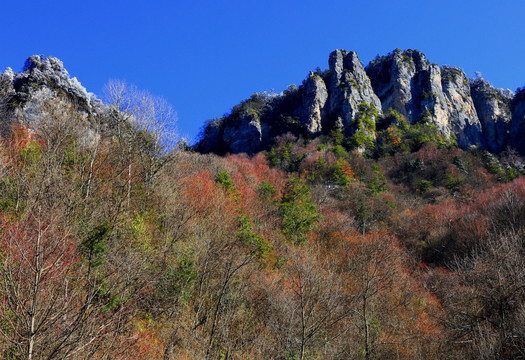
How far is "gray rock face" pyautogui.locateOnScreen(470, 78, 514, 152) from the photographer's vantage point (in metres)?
59.0

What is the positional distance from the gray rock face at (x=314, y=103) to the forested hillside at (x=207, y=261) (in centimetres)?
2429

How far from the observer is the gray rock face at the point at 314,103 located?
2187 inches

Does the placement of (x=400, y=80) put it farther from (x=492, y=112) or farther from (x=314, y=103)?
(x=492, y=112)

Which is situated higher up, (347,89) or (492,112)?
(347,89)

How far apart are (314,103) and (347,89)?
6.48m

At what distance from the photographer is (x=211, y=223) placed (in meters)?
15.1

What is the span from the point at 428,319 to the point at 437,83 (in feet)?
186

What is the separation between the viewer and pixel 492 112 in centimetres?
6103

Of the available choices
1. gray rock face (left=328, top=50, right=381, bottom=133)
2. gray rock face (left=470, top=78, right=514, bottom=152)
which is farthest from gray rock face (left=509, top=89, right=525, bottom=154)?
gray rock face (left=328, top=50, right=381, bottom=133)

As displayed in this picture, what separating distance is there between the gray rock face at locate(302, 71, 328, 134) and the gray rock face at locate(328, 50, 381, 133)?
156cm

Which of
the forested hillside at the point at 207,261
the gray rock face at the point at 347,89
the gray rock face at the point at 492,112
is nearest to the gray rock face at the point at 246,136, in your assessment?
the gray rock face at the point at 347,89

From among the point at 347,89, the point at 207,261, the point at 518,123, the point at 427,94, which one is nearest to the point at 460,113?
the point at 427,94

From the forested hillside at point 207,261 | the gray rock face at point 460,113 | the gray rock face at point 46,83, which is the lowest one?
the forested hillside at point 207,261

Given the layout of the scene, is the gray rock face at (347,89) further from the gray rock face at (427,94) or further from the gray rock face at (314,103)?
the gray rock face at (427,94)
